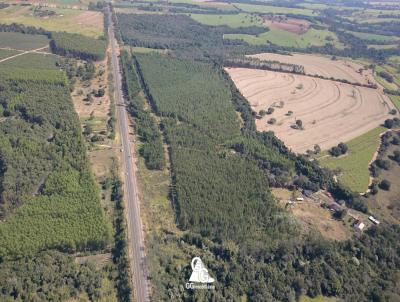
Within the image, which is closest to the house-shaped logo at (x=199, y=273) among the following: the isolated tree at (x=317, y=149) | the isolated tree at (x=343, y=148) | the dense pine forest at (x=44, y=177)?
the dense pine forest at (x=44, y=177)

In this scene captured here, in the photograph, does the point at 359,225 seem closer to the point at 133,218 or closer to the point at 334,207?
the point at 334,207

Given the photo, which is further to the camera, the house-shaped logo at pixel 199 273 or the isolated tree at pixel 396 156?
the isolated tree at pixel 396 156

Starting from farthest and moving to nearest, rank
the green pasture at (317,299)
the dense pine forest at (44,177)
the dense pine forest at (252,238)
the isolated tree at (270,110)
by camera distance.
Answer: the isolated tree at (270,110)
the dense pine forest at (44,177)
the dense pine forest at (252,238)
the green pasture at (317,299)

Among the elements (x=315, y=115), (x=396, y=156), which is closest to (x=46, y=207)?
(x=315, y=115)

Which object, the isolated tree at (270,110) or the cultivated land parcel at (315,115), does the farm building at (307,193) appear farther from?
the isolated tree at (270,110)

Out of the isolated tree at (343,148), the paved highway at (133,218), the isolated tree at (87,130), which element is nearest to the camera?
the paved highway at (133,218)

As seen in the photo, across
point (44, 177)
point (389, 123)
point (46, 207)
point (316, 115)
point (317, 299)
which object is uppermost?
point (46, 207)

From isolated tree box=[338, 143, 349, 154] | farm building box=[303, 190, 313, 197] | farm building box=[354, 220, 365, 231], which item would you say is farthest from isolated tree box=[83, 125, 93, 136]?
farm building box=[354, 220, 365, 231]

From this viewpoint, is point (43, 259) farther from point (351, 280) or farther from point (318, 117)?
point (318, 117)
